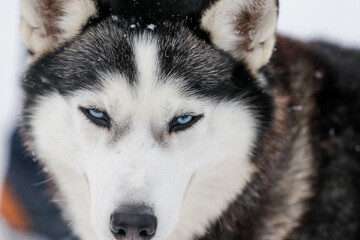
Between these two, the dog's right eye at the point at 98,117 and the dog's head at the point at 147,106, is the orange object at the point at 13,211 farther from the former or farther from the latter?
the dog's right eye at the point at 98,117

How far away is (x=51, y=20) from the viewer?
Answer: 8.16ft

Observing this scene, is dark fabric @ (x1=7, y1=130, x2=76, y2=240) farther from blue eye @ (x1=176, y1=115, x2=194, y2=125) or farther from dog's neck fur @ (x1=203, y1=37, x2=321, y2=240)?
blue eye @ (x1=176, y1=115, x2=194, y2=125)

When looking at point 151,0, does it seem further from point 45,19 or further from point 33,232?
point 33,232

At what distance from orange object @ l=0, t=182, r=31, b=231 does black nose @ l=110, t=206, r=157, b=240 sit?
1946 mm

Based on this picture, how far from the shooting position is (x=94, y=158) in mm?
2307

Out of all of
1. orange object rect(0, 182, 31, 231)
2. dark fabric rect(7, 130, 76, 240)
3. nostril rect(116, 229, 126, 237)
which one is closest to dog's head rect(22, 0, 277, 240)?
nostril rect(116, 229, 126, 237)

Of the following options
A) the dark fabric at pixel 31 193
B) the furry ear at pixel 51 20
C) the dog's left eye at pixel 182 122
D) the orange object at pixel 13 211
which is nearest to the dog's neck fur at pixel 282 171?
the dog's left eye at pixel 182 122

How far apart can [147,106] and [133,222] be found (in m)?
0.47

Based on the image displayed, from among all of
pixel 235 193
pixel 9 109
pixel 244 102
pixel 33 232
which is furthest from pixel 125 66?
pixel 9 109

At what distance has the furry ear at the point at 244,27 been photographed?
236cm

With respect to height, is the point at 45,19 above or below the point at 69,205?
above

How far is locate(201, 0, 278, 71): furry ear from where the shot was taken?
236cm

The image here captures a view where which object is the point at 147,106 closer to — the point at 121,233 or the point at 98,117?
the point at 98,117

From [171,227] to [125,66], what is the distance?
687mm
